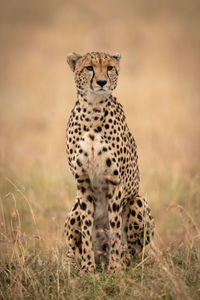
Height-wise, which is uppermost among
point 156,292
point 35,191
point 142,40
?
point 142,40

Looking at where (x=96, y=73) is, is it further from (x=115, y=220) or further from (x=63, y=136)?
(x=63, y=136)

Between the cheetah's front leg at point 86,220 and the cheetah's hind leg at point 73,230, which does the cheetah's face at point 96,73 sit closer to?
the cheetah's front leg at point 86,220

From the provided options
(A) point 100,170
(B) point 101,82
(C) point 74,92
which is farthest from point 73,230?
(C) point 74,92

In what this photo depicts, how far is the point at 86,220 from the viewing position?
11.0ft

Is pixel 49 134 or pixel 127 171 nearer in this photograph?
pixel 127 171

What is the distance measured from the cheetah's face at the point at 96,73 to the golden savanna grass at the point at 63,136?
0.76 metres

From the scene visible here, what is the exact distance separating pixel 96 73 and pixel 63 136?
5.40 m

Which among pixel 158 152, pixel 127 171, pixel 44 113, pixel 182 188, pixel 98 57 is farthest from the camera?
pixel 44 113

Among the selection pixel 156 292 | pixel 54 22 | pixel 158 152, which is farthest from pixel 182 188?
pixel 54 22

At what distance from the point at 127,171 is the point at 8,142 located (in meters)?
5.38

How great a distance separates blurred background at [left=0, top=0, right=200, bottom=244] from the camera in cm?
609

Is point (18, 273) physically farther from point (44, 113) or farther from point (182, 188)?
point (44, 113)

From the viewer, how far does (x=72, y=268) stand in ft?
10.9

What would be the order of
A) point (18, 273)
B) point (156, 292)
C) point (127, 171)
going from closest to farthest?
point (156, 292)
point (18, 273)
point (127, 171)
